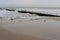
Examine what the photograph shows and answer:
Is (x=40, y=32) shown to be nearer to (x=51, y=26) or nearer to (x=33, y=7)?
(x=51, y=26)

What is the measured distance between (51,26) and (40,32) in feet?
0.91

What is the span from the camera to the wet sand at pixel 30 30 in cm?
137

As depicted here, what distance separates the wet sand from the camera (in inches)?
53.7

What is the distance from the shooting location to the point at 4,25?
1.74m

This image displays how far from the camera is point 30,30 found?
1571mm

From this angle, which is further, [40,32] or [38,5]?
[38,5]

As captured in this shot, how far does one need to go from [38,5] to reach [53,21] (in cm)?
55

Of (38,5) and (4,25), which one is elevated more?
(38,5)

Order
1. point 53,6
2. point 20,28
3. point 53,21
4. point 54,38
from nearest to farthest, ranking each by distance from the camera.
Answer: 1. point 54,38
2. point 20,28
3. point 53,21
4. point 53,6

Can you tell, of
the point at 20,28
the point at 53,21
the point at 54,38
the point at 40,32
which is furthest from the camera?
the point at 53,21
